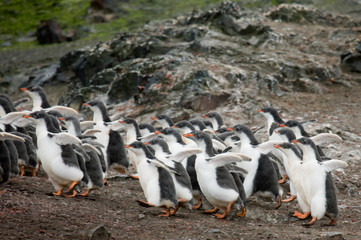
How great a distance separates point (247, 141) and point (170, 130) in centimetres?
140

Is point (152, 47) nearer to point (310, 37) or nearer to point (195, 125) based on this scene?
point (310, 37)

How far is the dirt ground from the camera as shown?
6445 millimetres

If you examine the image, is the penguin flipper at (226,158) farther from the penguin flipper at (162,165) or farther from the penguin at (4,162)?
the penguin at (4,162)

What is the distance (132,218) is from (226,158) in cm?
170

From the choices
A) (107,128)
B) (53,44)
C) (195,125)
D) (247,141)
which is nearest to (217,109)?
(195,125)

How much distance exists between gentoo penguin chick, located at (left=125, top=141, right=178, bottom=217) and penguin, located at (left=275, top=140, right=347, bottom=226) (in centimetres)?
196

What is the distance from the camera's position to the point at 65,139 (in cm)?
838

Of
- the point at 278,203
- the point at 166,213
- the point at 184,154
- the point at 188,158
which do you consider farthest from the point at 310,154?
the point at 166,213

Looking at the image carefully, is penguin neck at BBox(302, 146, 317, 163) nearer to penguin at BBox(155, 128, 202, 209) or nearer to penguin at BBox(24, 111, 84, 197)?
penguin at BBox(155, 128, 202, 209)

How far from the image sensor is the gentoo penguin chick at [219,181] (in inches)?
322

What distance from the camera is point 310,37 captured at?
Answer: 1973 centimetres

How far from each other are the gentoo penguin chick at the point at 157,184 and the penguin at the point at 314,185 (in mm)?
1956

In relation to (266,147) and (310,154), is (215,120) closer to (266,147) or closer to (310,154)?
(266,147)

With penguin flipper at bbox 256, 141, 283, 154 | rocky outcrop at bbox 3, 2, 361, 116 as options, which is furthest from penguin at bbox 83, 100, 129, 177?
rocky outcrop at bbox 3, 2, 361, 116
